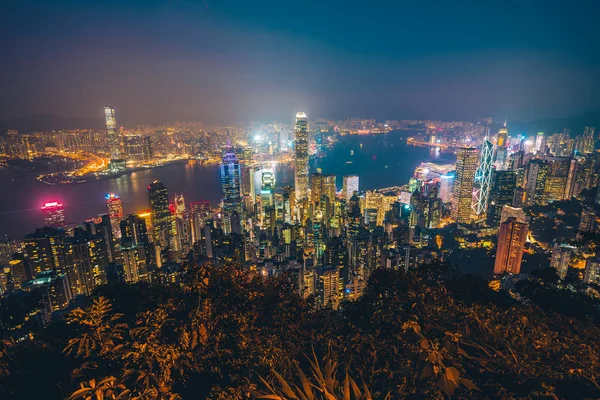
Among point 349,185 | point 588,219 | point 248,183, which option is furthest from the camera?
point 248,183

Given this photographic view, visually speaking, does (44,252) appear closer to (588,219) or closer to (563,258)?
(563,258)

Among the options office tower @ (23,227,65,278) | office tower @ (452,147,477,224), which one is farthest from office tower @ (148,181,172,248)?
office tower @ (452,147,477,224)

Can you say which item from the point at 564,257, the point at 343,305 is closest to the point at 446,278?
the point at 343,305

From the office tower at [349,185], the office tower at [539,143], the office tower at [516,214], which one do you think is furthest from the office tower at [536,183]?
the office tower at [539,143]

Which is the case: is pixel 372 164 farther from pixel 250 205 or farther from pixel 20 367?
pixel 20 367

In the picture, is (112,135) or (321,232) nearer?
(321,232)

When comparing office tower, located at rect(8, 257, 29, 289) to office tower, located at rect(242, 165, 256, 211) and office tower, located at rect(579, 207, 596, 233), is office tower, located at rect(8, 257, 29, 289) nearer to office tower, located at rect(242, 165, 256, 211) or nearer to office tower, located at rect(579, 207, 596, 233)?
office tower, located at rect(242, 165, 256, 211)

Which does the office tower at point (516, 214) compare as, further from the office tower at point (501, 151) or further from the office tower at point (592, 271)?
the office tower at point (501, 151)

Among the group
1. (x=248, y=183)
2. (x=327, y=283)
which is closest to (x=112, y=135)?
(x=248, y=183)
